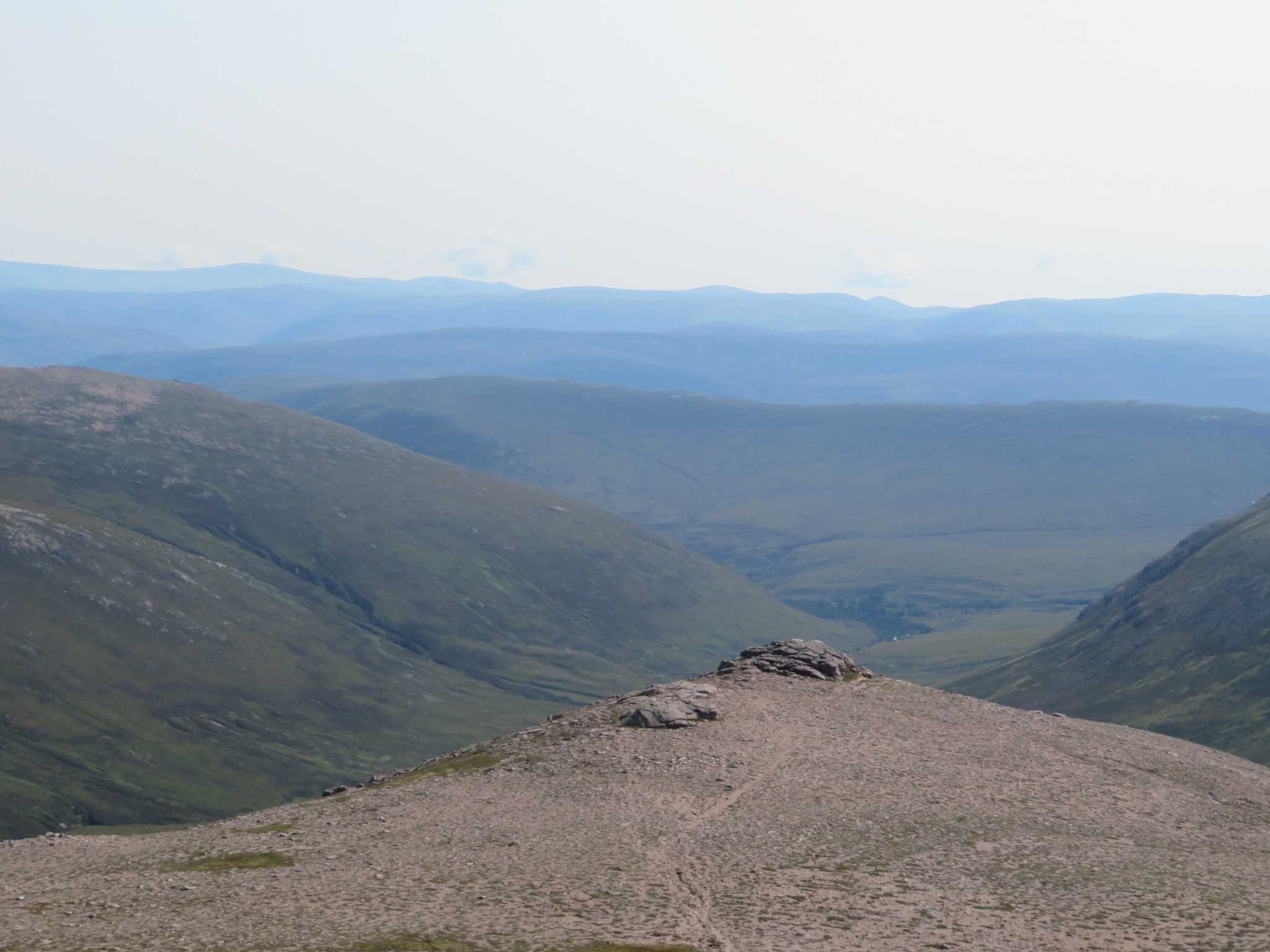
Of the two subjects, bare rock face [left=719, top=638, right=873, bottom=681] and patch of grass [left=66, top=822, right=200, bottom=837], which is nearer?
bare rock face [left=719, top=638, right=873, bottom=681]

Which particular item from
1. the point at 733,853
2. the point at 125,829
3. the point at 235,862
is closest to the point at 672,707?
the point at 733,853

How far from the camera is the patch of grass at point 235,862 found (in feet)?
152

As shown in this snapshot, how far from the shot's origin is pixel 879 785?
55812 millimetres

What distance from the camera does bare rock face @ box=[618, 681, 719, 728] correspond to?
214ft

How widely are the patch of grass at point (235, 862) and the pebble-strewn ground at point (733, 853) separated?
23.2 inches

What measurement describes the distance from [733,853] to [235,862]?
2177cm

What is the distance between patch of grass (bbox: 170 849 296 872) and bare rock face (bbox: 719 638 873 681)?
118 ft

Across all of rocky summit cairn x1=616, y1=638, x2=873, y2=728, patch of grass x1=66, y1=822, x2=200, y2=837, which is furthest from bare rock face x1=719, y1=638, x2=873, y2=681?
patch of grass x1=66, y1=822, x2=200, y2=837

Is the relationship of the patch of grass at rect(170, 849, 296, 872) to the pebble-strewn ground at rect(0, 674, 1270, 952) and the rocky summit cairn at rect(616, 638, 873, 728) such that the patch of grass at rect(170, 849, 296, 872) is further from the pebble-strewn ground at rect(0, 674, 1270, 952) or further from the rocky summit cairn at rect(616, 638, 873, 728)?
the rocky summit cairn at rect(616, 638, 873, 728)

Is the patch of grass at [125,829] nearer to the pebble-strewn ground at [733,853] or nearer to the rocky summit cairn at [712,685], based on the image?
the rocky summit cairn at [712,685]

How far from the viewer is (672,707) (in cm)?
6638

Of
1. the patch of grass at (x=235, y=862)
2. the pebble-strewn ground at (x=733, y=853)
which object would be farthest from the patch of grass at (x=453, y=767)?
the patch of grass at (x=235, y=862)

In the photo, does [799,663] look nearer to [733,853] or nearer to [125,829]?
[733,853]

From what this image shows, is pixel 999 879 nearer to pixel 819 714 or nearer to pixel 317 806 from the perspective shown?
pixel 819 714
